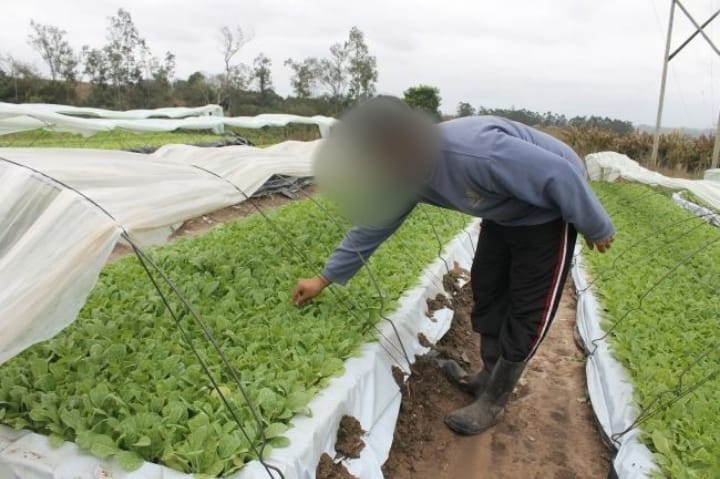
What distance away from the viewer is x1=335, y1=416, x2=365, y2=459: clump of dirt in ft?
7.56

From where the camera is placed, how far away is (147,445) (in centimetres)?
187

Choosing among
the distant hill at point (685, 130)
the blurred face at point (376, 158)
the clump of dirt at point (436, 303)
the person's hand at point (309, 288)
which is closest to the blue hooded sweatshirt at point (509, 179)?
the blurred face at point (376, 158)

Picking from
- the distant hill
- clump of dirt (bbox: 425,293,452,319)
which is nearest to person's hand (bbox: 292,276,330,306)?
clump of dirt (bbox: 425,293,452,319)

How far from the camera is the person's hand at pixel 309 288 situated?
2791 millimetres

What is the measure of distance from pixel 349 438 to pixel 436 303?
6.25 ft

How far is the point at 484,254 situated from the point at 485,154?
83cm

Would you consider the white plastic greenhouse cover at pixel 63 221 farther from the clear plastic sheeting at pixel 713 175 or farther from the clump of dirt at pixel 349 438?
the clear plastic sheeting at pixel 713 175

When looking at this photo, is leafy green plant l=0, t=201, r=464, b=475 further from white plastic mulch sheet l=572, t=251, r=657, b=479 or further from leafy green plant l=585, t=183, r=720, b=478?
leafy green plant l=585, t=183, r=720, b=478

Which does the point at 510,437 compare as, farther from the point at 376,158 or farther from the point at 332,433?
the point at 376,158

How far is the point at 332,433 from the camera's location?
2297mm

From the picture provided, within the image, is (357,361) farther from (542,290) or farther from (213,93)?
(213,93)

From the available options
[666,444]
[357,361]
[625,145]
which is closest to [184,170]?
[357,361]

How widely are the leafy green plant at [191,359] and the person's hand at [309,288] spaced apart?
142 millimetres

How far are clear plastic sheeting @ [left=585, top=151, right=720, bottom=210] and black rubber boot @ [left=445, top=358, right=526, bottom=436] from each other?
3.41m
